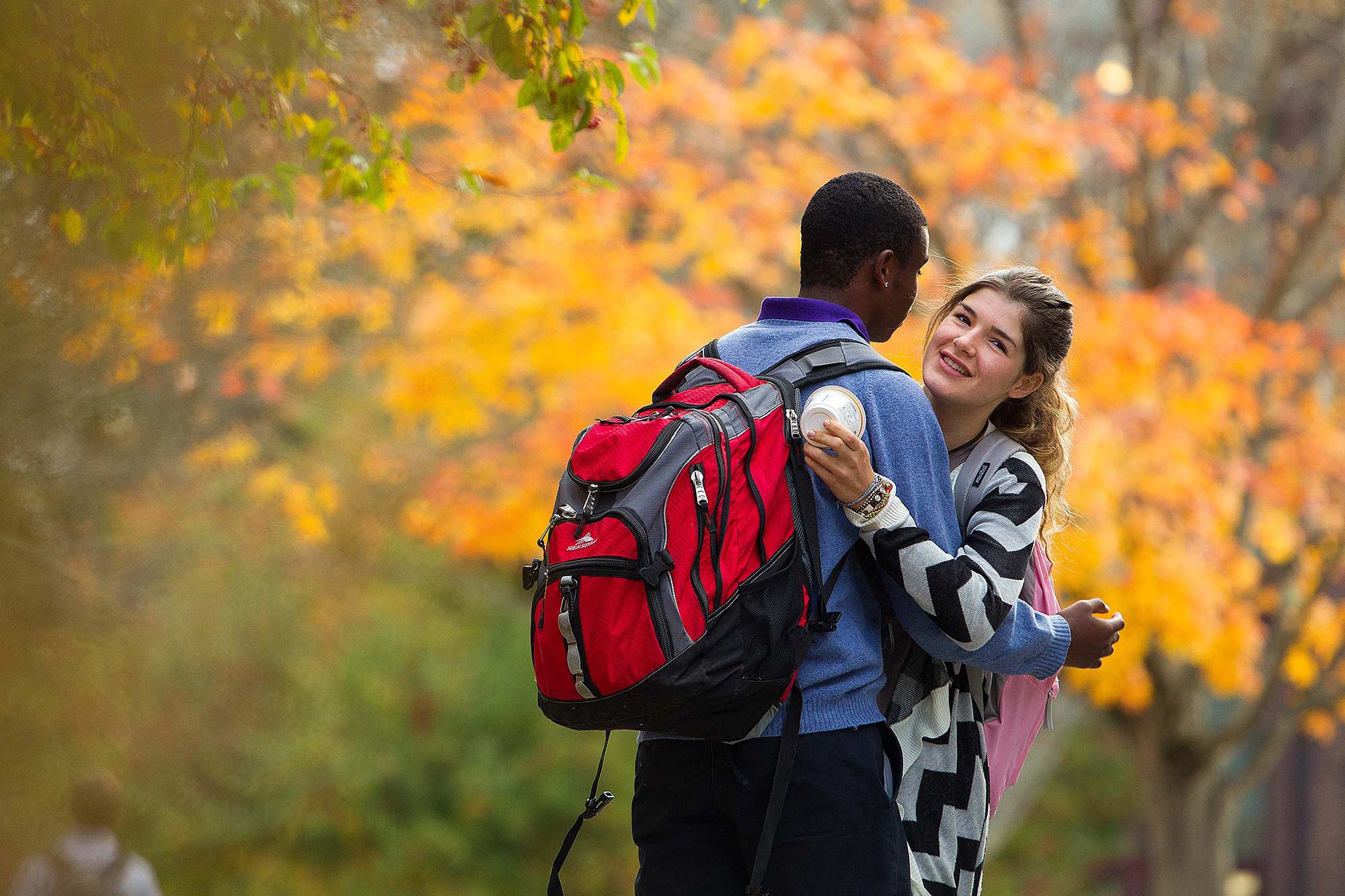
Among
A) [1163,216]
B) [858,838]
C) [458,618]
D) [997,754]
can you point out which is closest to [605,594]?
[858,838]

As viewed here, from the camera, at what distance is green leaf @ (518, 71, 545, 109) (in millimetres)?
2668

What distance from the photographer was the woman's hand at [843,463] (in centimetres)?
199

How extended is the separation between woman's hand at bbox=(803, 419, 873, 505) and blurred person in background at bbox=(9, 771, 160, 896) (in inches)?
156

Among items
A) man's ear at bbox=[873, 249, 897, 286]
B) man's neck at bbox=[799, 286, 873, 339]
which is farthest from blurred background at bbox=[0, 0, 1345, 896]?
man's ear at bbox=[873, 249, 897, 286]

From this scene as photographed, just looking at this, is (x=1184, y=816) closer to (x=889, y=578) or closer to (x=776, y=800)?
(x=889, y=578)

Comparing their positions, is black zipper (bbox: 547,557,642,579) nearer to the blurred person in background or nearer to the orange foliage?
the blurred person in background

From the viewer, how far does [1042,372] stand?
7.95 ft

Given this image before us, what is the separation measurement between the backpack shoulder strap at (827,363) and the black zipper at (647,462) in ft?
0.77

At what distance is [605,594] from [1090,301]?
240 inches

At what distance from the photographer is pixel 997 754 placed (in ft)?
7.89

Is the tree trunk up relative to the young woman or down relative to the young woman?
down

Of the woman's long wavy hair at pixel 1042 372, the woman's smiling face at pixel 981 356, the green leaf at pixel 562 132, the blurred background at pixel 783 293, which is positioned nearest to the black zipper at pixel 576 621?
the woman's smiling face at pixel 981 356

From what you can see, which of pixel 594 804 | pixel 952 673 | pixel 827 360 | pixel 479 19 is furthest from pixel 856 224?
pixel 594 804

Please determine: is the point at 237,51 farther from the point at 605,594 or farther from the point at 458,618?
the point at 458,618
